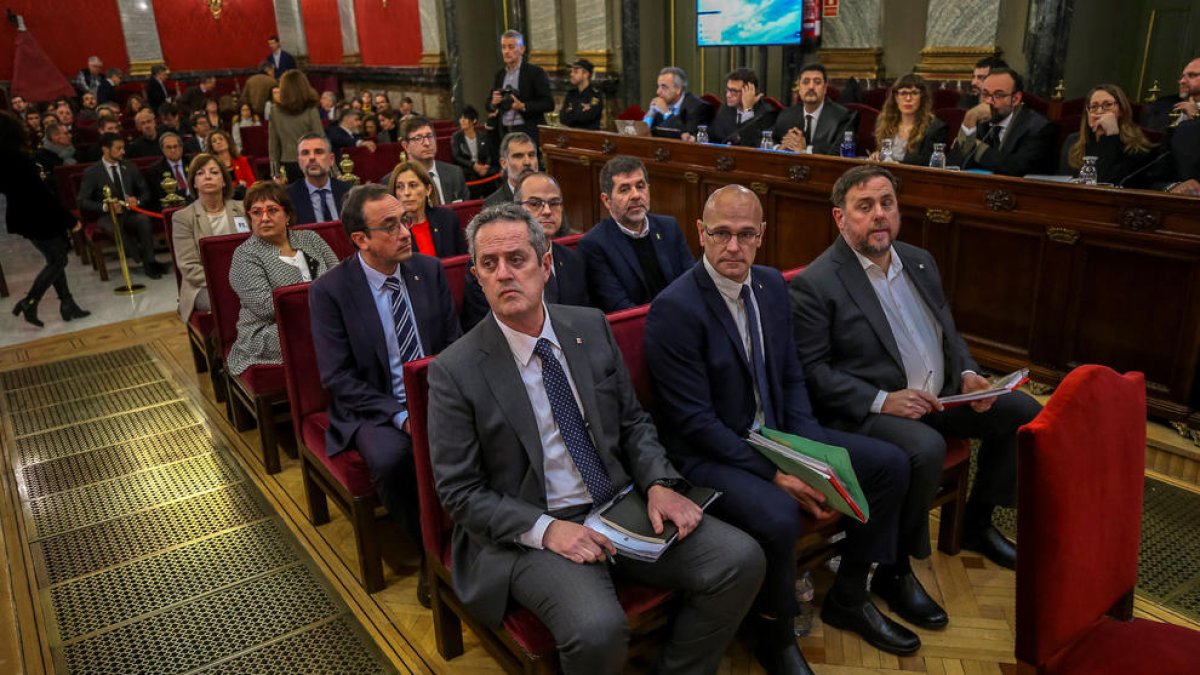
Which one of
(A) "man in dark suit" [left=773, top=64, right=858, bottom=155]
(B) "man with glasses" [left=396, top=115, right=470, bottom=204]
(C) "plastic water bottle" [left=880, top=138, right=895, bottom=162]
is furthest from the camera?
(A) "man in dark suit" [left=773, top=64, right=858, bottom=155]

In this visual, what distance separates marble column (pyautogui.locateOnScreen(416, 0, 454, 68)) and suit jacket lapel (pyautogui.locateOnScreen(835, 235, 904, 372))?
10.2m

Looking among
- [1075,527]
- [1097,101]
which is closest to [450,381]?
[1075,527]

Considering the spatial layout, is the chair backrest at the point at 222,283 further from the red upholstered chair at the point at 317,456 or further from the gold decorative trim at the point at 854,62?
the gold decorative trim at the point at 854,62

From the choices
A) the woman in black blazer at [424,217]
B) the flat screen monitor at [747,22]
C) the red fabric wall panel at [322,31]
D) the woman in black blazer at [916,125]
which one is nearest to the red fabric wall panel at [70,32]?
the red fabric wall panel at [322,31]

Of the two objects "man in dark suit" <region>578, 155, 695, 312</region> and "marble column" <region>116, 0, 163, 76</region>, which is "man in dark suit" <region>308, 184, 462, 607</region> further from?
"marble column" <region>116, 0, 163, 76</region>

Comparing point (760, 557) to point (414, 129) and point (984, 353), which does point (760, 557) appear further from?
point (414, 129)

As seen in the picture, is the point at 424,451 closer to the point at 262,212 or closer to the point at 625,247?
the point at 625,247

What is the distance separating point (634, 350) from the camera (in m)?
2.54

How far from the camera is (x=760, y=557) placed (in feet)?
6.81

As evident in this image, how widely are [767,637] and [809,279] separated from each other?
109 centimetres

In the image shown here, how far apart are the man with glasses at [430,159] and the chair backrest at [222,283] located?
4.11 feet

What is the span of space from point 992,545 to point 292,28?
17074mm

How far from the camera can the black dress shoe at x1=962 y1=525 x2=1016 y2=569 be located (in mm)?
2826

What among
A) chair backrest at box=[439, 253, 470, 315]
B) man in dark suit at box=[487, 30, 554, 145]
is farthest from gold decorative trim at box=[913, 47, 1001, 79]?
chair backrest at box=[439, 253, 470, 315]
